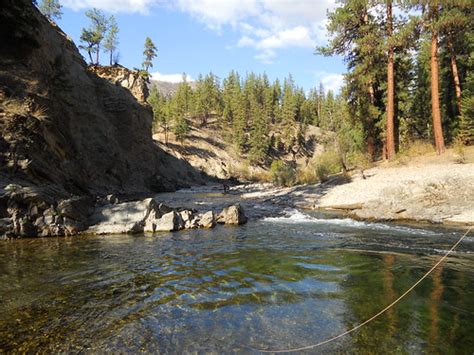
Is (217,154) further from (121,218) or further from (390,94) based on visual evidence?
(121,218)

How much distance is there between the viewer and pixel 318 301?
245 inches

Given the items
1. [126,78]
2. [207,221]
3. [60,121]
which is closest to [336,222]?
[207,221]

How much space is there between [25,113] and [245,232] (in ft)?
Answer: 44.2

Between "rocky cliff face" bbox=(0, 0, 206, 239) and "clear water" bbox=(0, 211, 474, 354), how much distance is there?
5.39 m

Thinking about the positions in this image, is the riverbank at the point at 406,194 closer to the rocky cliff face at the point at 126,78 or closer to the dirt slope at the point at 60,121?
the dirt slope at the point at 60,121

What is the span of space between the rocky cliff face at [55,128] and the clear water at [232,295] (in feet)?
17.7

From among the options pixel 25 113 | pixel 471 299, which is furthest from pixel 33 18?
pixel 471 299

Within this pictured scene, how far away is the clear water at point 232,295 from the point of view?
476 centimetres

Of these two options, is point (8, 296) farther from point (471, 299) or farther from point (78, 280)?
point (471, 299)

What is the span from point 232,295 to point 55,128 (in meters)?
19.2

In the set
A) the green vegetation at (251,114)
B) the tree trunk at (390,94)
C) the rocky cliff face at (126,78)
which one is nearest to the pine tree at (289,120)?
the green vegetation at (251,114)

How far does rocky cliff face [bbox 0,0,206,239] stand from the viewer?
50.4 feet

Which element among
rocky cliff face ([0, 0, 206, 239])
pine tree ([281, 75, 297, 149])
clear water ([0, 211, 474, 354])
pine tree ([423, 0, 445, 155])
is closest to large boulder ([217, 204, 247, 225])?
clear water ([0, 211, 474, 354])

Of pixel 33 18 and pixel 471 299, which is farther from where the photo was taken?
pixel 33 18
